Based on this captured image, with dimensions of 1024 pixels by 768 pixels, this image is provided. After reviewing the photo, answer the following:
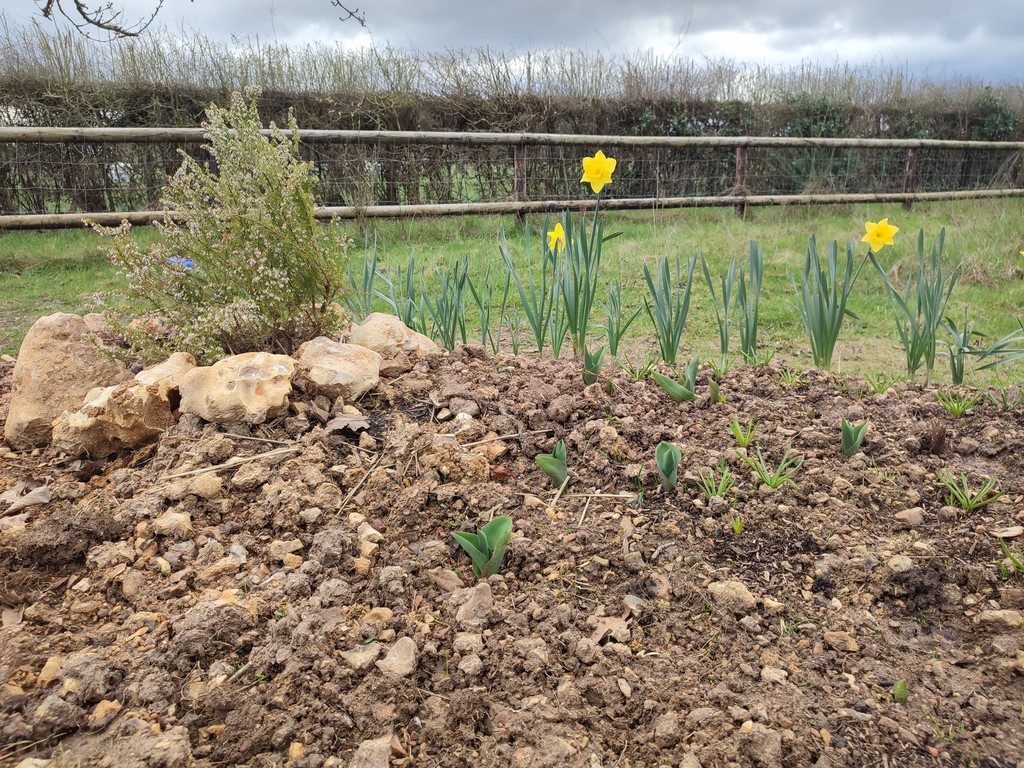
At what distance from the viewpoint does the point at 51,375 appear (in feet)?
7.20

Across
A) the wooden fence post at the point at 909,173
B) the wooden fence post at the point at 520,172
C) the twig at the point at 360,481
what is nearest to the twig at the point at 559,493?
the twig at the point at 360,481

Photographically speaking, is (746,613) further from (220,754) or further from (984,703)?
(220,754)

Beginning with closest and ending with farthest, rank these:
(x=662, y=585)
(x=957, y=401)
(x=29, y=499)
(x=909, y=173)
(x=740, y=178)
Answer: (x=662, y=585)
(x=29, y=499)
(x=957, y=401)
(x=740, y=178)
(x=909, y=173)

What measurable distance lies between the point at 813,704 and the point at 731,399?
3.76 ft

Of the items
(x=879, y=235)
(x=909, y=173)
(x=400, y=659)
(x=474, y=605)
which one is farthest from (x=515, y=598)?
(x=909, y=173)

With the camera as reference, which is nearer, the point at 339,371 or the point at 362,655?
the point at 362,655

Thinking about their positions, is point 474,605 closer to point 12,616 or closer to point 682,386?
point 12,616

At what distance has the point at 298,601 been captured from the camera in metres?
1.31

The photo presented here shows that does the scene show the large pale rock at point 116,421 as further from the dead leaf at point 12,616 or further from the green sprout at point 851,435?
the green sprout at point 851,435

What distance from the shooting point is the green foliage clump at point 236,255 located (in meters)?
2.28

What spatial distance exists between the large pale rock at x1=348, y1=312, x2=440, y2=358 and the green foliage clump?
0.19m

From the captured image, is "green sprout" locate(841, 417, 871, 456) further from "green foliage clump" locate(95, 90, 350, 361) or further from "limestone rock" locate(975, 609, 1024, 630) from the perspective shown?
"green foliage clump" locate(95, 90, 350, 361)

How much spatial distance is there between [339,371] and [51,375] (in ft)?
3.27

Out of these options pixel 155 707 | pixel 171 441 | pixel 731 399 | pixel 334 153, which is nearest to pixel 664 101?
pixel 334 153
